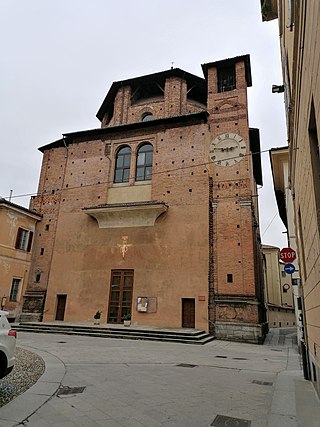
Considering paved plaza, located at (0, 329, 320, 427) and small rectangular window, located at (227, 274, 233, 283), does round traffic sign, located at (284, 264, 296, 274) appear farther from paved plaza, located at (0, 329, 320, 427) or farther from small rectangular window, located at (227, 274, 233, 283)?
small rectangular window, located at (227, 274, 233, 283)

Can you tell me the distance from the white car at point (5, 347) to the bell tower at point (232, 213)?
12.9m

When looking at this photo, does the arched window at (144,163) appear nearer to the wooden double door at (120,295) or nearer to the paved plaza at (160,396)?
the wooden double door at (120,295)

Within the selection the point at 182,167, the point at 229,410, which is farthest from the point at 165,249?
the point at 229,410

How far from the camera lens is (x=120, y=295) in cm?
1845

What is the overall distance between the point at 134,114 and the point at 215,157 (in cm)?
Result: 890

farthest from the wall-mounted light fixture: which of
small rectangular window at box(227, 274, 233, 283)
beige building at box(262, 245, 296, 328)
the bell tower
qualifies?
beige building at box(262, 245, 296, 328)

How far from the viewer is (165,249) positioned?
1817 cm

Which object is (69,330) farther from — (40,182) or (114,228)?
(40,182)

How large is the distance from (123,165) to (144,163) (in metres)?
1.55

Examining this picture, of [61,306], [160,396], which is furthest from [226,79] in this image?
[160,396]

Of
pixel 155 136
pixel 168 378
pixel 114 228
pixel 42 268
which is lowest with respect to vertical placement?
pixel 168 378

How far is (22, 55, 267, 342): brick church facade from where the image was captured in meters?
17.0

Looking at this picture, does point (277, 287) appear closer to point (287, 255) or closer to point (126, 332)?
point (126, 332)

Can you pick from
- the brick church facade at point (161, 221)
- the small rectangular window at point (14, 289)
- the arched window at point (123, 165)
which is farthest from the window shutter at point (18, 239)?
the arched window at point (123, 165)
